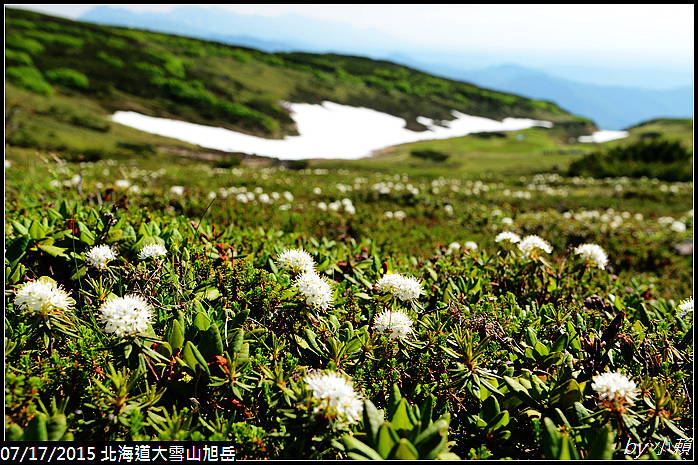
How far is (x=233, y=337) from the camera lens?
2.19m

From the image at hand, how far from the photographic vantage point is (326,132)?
164 ft

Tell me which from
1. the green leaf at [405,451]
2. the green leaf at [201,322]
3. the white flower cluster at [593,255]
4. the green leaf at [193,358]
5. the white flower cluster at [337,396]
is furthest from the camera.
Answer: the white flower cluster at [593,255]

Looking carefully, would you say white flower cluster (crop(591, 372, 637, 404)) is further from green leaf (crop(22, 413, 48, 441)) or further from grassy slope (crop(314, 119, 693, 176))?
grassy slope (crop(314, 119, 693, 176))

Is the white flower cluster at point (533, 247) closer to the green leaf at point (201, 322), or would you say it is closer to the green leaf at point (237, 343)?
the green leaf at point (237, 343)

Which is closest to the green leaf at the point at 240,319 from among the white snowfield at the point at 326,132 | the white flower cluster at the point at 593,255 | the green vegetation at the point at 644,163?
the white flower cluster at the point at 593,255

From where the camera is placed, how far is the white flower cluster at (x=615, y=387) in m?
1.91

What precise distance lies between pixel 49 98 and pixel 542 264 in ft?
154

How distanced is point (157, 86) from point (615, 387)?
Answer: 183ft

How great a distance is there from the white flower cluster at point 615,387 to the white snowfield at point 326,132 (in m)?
32.4

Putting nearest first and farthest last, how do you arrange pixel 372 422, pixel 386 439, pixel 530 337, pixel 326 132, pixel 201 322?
1. pixel 386 439
2. pixel 372 422
3. pixel 201 322
4. pixel 530 337
5. pixel 326 132

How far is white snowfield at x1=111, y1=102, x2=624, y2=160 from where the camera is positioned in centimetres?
3819

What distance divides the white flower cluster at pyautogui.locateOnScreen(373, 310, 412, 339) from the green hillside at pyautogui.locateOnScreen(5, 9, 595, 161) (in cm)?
3059

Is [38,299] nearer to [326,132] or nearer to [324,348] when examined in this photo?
[324,348]

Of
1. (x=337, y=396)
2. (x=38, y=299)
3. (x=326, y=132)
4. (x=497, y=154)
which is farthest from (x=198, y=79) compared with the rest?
(x=337, y=396)
